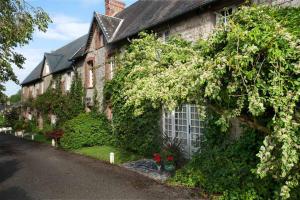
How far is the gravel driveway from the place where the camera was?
28.2 feet

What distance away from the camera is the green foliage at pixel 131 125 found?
13648mm

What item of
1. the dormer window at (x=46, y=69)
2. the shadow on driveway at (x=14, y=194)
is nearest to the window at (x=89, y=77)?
the dormer window at (x=46, y=69)

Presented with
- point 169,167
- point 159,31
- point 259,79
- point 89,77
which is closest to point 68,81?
point 89,77

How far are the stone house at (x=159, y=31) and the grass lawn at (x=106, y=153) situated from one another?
2071 millimetres

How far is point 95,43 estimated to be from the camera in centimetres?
2014

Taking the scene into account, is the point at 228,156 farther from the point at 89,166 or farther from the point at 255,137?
the point at 89,166

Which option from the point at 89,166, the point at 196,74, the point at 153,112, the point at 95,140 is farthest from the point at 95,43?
the point at 196,74

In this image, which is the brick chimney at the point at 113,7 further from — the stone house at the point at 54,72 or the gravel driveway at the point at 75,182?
the gravel driveway at the point at 75,182

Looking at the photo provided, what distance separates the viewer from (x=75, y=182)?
10.1 meters

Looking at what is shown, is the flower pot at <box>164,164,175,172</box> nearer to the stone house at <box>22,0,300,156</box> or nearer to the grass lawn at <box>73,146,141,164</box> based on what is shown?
the stone house at <box>22,0,300,156</box>

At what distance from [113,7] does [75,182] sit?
56.0 ft

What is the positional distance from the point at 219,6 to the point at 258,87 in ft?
22.6

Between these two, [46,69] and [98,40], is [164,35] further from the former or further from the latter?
[46,69]

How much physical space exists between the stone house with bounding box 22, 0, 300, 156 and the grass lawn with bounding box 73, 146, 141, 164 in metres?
2.07
